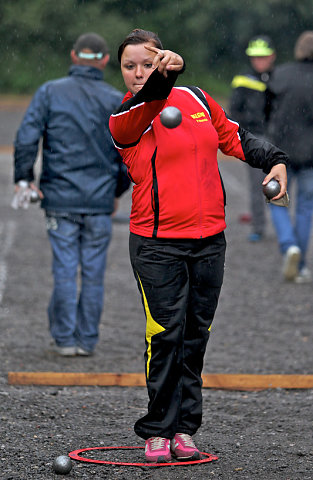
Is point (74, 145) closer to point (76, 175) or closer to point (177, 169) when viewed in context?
point (76, 175)

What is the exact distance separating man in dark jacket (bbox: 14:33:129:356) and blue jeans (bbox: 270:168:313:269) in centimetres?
305

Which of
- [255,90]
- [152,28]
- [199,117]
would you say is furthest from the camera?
[152,28]

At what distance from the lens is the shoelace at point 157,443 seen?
14.1ft

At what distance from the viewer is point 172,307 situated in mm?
4230

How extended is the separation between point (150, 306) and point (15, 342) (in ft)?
9.15

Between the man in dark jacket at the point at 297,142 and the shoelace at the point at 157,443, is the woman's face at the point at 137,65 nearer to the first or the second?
the shoelace at the point at 157,443

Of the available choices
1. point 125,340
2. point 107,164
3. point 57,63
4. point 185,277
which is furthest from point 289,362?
point 57,63

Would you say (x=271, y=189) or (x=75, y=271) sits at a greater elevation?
(x=271, y=189)

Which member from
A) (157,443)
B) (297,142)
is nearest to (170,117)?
(157,443)

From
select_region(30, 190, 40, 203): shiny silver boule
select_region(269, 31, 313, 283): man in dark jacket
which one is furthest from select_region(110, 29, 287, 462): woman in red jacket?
select_region(269, 31, 313, 283): man in dark jacket

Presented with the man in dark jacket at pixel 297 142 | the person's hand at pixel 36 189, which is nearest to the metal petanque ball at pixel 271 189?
the person's hand at pixel 36 189

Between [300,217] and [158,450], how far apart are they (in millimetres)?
5166

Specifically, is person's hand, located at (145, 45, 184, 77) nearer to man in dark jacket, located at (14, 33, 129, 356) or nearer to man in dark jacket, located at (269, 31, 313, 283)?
→ man in dark jacket, located at (14, 33, 129, 356)

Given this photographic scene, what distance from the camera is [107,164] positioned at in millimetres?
6398
